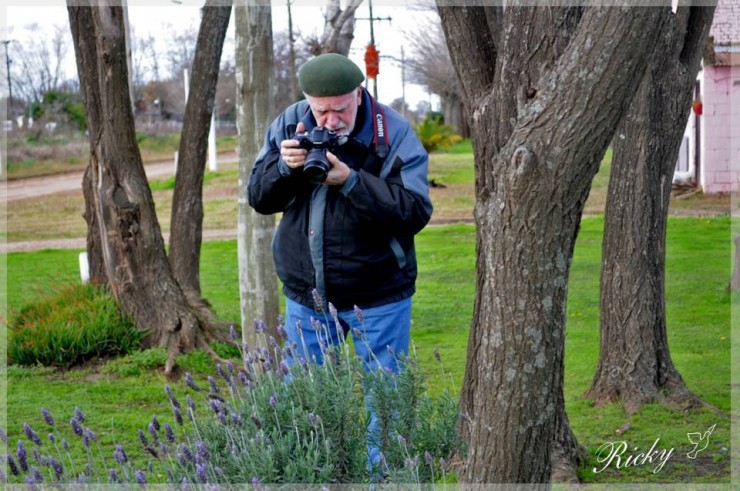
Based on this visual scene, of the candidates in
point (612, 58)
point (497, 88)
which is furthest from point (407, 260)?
point (612, 58)

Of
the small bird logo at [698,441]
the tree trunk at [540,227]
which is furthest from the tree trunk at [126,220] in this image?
the tree trunk at [540,227]

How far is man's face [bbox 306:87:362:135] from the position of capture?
423 cm

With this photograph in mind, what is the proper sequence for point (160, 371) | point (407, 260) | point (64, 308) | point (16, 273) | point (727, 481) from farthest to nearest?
→ point (16, 273)
point (64, 308)
point (160, 371)
point (727, 481)
point (407, 260)

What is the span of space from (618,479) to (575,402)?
1316 millimetres

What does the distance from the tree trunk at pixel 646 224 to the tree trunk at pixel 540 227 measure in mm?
3053

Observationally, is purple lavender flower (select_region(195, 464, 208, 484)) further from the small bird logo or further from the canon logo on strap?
the small bird logo

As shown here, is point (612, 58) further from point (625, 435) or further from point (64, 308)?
point (64, 308)

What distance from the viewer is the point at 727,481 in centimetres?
525

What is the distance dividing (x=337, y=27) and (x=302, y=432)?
11815 millimetres

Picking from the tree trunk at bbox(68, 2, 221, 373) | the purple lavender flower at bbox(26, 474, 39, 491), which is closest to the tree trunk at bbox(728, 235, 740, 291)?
Answer: the tree trunk at bbox(68, 2, 221, 373)

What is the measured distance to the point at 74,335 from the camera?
8.29 meters

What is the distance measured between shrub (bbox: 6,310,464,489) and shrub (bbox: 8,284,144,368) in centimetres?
456

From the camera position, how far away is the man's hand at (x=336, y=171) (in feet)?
13.5

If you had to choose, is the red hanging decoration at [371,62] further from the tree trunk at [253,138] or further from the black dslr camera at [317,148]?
the black dslr camera at [317,148]
